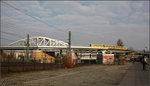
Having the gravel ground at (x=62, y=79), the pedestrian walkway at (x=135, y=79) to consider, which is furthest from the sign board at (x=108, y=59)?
the gravel ground at (x=62, y=79)

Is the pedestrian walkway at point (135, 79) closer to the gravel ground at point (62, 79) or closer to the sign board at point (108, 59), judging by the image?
the gravel ground at point (62, 79)

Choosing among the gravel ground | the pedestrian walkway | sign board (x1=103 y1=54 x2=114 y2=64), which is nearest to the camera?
the gravel ground

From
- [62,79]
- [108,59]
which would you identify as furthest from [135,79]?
[108,59]

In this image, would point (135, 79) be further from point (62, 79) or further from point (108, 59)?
point (108, 59)

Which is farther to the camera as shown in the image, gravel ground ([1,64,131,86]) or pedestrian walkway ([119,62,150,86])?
pedestrian walkway ([119,62,150,86])

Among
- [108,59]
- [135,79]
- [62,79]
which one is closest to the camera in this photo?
[62,79]

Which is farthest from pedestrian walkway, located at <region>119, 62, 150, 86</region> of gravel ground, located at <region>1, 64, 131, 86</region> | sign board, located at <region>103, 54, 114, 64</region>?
sign board, located at <region>103, 54, 114, 64</region>

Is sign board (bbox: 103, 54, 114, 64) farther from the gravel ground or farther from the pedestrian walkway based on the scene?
the gravel ground

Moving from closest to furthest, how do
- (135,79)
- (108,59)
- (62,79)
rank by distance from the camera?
(62,79), (135,79), (108,59)

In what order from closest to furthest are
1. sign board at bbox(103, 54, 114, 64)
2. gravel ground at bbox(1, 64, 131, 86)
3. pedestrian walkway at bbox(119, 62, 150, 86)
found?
gravel ground at bbox(1, 64, 131, 86)
pedestrian walkway at bbox(119, 62, 150, 86)
sign board at bbox(103, 54, 114, 64)

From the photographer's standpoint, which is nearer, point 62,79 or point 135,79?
point 62,79

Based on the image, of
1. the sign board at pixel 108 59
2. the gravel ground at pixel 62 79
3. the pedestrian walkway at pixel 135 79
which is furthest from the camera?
the sign board at pixel 108 59

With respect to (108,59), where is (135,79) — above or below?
above

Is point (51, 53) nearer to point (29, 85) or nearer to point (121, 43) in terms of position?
point (121, 43)
